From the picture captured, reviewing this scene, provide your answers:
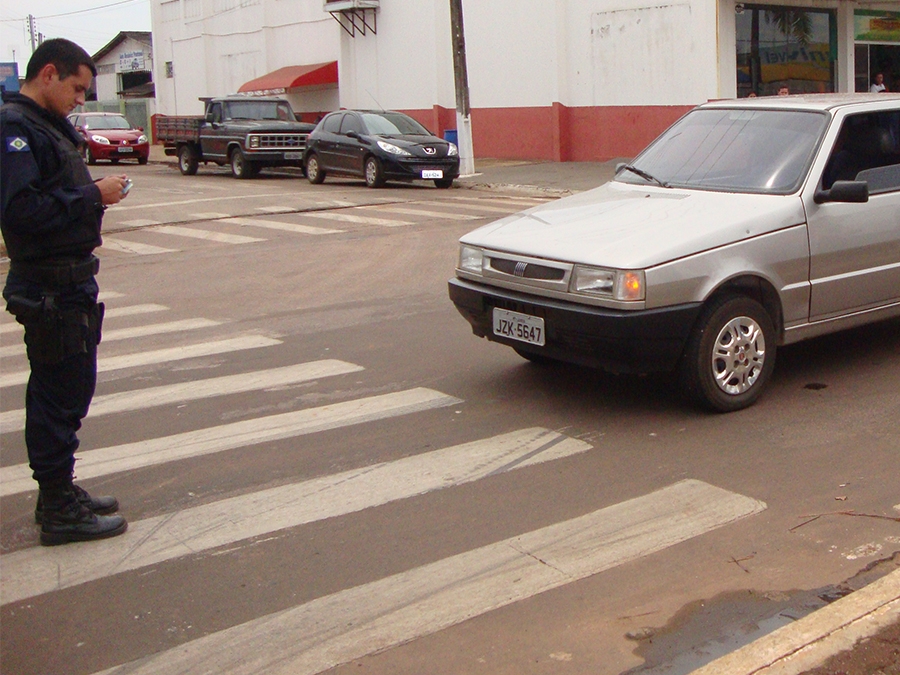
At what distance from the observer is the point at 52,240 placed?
446 cm

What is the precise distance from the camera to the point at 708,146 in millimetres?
7305

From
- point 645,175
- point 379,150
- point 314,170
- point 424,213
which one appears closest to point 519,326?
point 645,175

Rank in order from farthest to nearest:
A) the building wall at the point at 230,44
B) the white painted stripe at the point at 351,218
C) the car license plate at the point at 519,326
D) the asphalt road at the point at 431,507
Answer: the building wall at the point at 230,44, the white painted stripe at the point at 351,218, the car license plate at the point at 519,326, the asphalt road at the point at 431,507

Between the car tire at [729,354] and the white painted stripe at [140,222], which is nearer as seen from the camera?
the car tire at [729,354]

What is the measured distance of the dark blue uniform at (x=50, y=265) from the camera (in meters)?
4.35

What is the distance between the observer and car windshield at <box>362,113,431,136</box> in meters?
22.4

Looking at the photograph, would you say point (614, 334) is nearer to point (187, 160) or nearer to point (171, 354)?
point (171, 354)

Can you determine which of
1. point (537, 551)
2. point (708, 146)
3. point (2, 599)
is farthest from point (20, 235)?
point (708, 146)

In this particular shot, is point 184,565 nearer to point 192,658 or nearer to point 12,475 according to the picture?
point 192,658

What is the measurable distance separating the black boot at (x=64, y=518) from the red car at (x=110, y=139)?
30.1 meters

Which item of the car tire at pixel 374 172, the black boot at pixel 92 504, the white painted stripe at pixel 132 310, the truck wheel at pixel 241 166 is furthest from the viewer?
the truck wheel at pixel 241 166

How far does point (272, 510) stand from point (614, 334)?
2013 millimetres

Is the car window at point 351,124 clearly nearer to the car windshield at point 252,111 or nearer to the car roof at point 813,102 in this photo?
the car windshield at point 252,111

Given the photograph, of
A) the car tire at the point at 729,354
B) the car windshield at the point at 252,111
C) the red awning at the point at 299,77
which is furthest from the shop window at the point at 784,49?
the car tire at the point at 729,354
